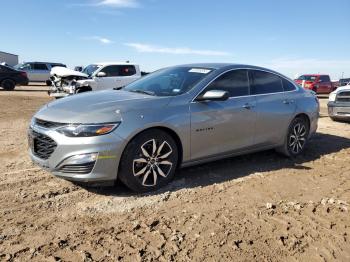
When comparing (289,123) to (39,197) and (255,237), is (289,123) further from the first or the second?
(39,197)

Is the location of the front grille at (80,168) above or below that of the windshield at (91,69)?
below

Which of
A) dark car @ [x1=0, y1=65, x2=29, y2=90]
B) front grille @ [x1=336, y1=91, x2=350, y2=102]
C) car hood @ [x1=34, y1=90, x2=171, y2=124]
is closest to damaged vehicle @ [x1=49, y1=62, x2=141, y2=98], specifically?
front grille @ [x1=336, y1=91, x2=350, y2=102]

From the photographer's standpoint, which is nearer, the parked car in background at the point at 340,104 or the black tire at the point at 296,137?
the black tire at the point at 296,137

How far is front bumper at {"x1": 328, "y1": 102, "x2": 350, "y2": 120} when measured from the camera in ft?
37.8

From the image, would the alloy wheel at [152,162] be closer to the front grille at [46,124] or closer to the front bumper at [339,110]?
the front grille at [46,124]

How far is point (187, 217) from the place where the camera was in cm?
420

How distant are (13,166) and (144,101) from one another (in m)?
2.34

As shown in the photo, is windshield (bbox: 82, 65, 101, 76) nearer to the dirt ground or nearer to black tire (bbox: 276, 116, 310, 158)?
the dirt ground

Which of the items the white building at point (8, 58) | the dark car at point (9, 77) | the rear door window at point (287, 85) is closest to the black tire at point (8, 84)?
the dark car at point (9, 77)

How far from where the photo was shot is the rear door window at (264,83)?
6211 millimetres

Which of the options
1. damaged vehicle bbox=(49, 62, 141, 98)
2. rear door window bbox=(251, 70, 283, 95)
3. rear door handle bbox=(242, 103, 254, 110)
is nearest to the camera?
rear door handle bbox=(242, 103, 254, 110)

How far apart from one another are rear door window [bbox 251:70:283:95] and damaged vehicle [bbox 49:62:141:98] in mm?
8276

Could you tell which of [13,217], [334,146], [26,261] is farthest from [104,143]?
[334,146]

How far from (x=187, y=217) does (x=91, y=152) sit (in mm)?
1263
